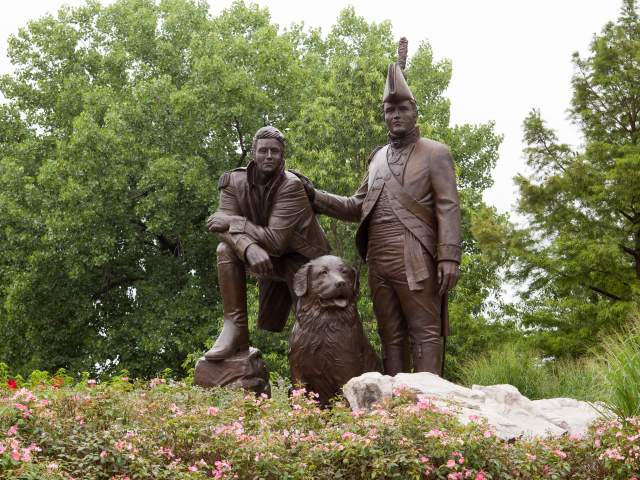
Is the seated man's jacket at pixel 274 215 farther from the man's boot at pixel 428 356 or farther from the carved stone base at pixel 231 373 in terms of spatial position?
the man's boot at pixel 428 356

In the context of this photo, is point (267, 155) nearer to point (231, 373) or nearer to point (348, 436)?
point (231, 373)

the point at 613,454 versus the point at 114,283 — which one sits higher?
the point at 114,283

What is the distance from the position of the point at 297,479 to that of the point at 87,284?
1465cm

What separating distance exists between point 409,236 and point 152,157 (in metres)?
12.5

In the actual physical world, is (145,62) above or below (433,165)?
above

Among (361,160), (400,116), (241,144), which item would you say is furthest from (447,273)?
(241,144)

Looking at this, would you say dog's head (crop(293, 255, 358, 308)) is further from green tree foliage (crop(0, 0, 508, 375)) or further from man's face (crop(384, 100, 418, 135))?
green tree foliage (crop(0, 0, 508, 375))

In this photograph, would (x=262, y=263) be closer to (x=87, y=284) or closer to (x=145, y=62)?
(x=87, y=284)

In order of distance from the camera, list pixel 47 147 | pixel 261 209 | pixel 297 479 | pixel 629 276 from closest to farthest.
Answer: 1. pixel 297 479
2. pixel 261 209
3. pixel 629 276
4. pixel 47 147

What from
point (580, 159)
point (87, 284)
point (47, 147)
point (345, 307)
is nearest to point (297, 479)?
point (345, 307)

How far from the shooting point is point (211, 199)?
1831 centimetres

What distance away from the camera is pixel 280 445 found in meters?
5.00

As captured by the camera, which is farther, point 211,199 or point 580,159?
point 211,199

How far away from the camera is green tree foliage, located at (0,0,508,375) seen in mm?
17047
